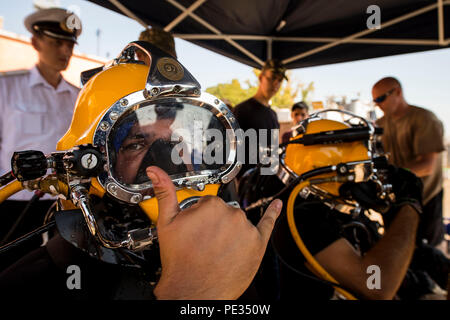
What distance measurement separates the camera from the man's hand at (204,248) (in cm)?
53

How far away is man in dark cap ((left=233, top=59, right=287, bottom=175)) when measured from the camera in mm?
3068

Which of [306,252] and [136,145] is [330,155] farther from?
[136,145]

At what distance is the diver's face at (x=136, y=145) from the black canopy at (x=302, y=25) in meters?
2.11

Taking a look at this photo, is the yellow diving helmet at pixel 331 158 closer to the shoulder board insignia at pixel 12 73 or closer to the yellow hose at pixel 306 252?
the yellow hose at pixel 306 252

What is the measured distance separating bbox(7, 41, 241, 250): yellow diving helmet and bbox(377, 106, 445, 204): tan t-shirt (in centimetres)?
280

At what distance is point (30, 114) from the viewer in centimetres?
179

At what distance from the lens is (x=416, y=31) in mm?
3166

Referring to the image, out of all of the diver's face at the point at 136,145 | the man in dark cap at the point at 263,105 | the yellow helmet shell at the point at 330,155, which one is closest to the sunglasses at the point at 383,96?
the man in dark cap at the point at 263,105

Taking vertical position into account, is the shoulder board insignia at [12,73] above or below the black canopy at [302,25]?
below

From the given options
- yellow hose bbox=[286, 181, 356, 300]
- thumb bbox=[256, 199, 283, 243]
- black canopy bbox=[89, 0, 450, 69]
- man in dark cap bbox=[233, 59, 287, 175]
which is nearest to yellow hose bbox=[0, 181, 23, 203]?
thumb bbox=[256, 199, 283, 243]

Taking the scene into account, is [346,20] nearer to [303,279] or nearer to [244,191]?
[244,191]

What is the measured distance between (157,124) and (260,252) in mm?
456

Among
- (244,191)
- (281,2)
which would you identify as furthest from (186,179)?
(281,2)

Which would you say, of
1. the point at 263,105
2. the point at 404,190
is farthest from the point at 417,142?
the point at 404,190
